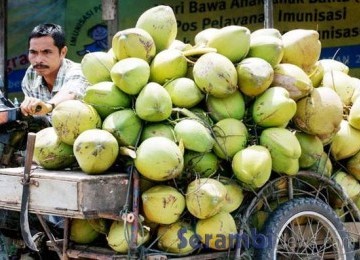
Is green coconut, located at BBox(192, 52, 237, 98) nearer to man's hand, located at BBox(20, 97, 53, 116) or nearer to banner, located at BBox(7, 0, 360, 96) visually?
man's hand, located at BBox(20, 97, 53, 116)

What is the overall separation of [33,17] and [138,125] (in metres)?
5.52

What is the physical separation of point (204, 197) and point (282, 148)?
479 millimetres

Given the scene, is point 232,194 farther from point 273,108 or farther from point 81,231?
point 81,231

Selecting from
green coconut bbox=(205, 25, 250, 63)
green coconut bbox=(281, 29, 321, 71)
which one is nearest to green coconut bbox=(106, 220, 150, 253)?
green coconut bbox=(205, 25, 250, 63)

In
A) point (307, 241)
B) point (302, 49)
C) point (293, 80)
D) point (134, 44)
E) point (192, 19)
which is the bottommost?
point (307, 241)

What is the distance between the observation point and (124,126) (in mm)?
3020

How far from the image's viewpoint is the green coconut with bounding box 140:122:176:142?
3.06 metres

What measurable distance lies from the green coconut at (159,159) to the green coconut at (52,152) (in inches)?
14.9

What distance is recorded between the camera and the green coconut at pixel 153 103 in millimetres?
2979

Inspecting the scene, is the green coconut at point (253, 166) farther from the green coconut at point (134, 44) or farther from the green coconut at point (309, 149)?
the green coconut at point (134, 44)

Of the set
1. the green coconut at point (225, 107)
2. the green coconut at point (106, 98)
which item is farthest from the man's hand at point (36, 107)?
the green coconut at point (225, 107)

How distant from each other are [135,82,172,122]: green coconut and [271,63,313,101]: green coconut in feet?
2.00

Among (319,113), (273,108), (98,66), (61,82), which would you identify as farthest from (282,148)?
(61,82)

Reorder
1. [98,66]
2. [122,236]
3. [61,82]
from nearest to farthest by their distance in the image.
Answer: [122,236]
[98,66]
[61,82]
